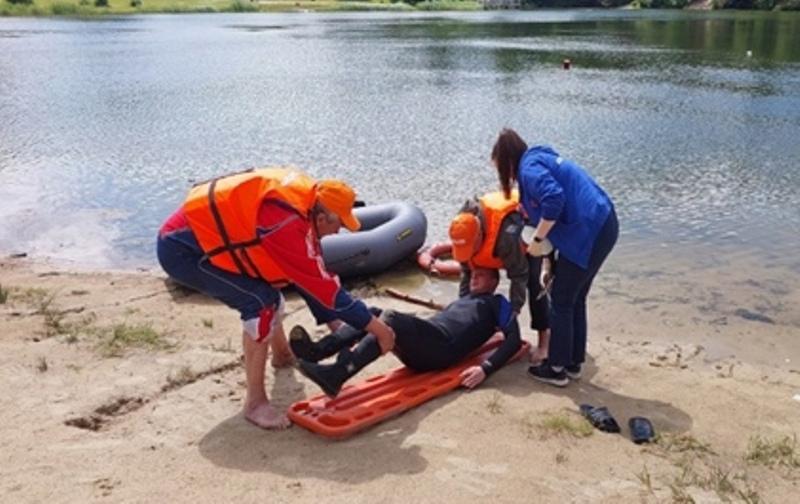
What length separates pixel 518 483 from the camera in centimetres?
416

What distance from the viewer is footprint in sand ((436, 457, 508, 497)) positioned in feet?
13.5

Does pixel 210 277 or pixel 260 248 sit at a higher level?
pixel 260 248

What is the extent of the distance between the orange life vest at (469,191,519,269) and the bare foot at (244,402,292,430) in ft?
5.95

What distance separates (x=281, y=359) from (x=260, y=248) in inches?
58.8

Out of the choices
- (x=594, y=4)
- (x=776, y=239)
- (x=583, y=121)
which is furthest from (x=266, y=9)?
(x=776, y=239)

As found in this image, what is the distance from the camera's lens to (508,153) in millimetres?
5230

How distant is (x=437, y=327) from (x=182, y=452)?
76.0 inches

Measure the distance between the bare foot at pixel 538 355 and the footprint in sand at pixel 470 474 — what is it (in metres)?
1.73

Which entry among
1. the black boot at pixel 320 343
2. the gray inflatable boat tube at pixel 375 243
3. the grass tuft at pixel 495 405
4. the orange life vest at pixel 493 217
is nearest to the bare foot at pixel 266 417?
the black boot at pixel 320 343

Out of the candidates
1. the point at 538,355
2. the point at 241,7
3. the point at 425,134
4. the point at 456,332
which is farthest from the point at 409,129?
the point at 241,7

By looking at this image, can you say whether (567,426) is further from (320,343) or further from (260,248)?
(260,248)

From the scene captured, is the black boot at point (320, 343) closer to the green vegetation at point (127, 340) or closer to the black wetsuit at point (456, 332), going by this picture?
the black wetsuit at point (456, 332)

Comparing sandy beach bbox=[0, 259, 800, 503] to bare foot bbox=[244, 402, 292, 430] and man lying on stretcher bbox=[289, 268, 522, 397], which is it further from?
man lying on stretcher bbox=[289, 268, 522, 397]

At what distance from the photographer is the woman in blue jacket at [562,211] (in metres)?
5.05
